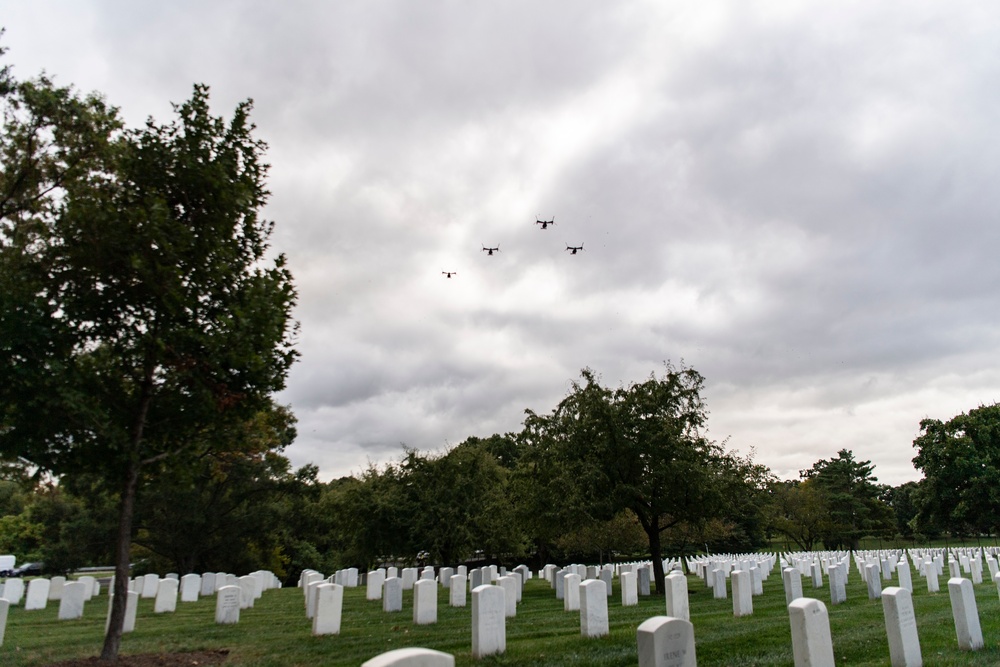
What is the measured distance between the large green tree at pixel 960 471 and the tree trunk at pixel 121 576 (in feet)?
203

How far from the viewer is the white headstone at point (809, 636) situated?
263 inches

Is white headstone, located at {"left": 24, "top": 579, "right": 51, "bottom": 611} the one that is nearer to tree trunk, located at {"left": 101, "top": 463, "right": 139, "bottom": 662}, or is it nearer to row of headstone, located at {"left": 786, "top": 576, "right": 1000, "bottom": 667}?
tree trunk, located at {"left": 101, "top": 463, "right": 139, "bottom": 662}

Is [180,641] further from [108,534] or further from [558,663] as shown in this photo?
[108,534]

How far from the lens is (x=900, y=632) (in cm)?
771

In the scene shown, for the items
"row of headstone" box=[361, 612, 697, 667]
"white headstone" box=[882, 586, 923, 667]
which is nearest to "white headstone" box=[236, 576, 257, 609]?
"row of headstone" box=[361, 612, 697, 667]

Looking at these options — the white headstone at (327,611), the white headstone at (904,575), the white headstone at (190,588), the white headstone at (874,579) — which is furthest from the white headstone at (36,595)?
the white headstone at (904,575)

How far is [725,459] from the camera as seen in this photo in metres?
20.8

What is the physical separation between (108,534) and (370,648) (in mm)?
27330

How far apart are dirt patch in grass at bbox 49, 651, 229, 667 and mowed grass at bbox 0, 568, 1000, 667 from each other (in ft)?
1.21

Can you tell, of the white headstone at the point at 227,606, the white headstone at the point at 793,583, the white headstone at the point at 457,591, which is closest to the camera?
the white headstone at the point at 227,606

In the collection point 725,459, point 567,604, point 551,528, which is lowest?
point 567,604

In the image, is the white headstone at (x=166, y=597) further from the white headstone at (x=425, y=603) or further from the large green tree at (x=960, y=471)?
the large green tree at (x=960, y=471)

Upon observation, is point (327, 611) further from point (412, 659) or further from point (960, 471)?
point (960, 471)

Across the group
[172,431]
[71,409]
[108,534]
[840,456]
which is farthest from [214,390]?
[840,456]
